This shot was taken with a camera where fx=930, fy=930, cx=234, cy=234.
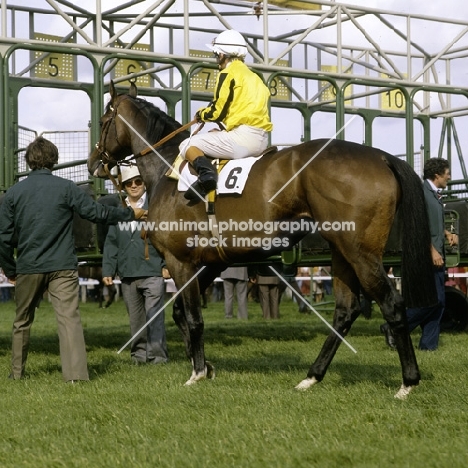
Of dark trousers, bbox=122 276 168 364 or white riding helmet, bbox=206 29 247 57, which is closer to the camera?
white riding helmet, bbox=206 29 247 57

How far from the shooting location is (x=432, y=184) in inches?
379

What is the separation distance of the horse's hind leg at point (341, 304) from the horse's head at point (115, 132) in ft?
7.35

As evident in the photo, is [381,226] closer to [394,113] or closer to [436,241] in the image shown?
[436,241]

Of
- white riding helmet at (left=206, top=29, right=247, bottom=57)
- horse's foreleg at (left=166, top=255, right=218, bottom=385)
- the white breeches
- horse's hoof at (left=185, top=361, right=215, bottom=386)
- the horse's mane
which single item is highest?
white riding helmet at (left=206, top=29, right=247, bottom=57)

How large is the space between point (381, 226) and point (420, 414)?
139cm

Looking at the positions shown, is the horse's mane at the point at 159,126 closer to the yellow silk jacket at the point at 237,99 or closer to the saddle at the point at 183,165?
the saddle at the point at 183,165

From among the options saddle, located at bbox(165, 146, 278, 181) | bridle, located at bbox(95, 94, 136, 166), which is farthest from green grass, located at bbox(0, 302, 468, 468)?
bridle, located at bbox(95, 94, 136, 166)

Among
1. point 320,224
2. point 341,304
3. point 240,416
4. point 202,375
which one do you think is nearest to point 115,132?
point 202,375

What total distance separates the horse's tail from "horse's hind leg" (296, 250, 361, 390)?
1.60 feet

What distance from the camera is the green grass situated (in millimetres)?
A: 4211

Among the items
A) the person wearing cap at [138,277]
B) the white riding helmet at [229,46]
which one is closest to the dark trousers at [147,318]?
the person wearing cap at [138,277]

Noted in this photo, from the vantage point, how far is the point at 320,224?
242 inches

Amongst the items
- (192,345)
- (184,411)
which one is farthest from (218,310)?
(184,411)

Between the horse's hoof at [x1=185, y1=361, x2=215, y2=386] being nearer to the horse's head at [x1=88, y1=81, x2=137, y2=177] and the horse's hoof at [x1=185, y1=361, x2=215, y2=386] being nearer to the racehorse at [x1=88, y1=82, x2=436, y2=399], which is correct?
the racehorse at [x1=88, y1=82, x2=436, y2=399]
